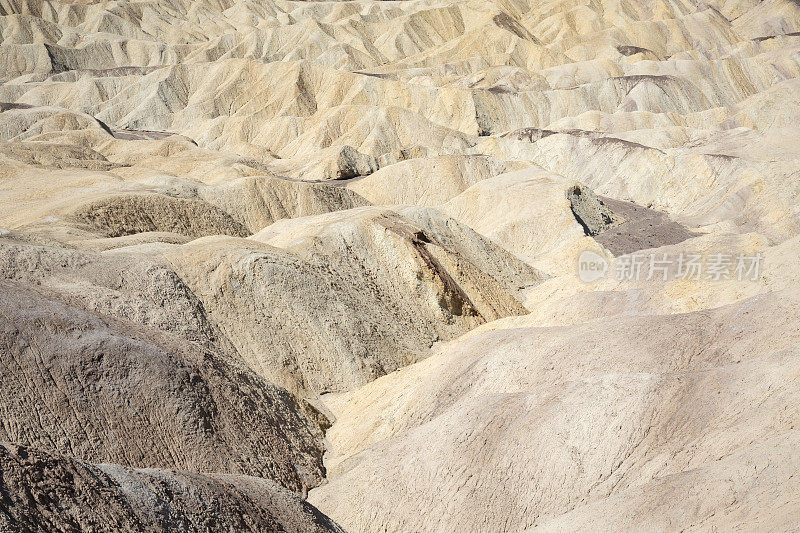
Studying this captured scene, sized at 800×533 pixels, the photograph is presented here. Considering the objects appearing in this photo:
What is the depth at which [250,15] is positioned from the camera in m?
115

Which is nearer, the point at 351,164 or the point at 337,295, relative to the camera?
the point at 337,295

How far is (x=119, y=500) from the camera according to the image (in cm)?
925

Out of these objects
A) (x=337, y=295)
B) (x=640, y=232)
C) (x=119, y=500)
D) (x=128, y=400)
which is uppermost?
(x=119, y=500)

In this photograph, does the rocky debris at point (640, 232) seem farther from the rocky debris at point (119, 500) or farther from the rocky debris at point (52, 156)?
the rocky debris at point (52, 156)

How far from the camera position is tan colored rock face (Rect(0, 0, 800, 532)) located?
11.4 m

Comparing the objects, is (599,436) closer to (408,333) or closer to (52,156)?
(408,333)

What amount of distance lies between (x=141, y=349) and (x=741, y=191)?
35977mm

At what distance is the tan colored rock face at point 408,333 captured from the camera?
37.5ft

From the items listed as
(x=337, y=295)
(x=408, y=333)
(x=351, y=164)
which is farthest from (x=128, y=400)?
(x=351, y=164)

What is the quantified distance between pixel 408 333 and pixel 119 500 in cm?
1539

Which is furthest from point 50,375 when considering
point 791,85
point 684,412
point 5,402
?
point 791,85

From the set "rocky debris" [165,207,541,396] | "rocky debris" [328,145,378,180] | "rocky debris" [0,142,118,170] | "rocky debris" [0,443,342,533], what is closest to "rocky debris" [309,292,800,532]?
"rocky debris" [0,443,342,533]

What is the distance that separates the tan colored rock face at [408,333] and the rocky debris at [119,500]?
0.13ft

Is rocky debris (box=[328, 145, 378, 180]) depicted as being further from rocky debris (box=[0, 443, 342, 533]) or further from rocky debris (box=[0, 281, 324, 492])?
rocky debris (box=[0, 443, 342, 533])
